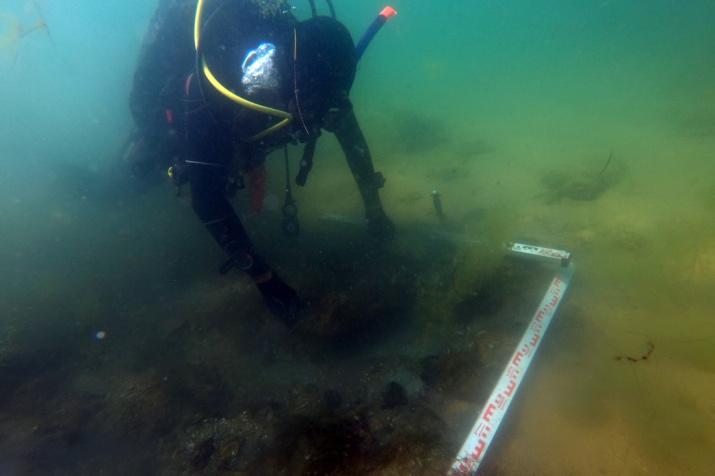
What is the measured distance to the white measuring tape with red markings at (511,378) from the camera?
7.97 feet

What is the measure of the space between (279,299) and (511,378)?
2.69 m

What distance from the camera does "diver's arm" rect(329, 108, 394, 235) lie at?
4.79 meters

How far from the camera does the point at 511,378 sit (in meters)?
2.88

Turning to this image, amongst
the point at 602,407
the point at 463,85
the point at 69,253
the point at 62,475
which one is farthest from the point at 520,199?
the point at 463,85

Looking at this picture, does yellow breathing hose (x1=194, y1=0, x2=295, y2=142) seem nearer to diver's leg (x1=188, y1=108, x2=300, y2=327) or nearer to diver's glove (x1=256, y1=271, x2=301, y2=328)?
diver's leg (x1=188, y1=108, x2=300, y2=327)

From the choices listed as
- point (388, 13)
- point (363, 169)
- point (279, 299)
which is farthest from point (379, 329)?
point (388, 13)

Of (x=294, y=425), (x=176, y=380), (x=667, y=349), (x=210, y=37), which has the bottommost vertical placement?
(x=176, y=380)

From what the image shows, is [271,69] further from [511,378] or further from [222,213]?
[511,378]

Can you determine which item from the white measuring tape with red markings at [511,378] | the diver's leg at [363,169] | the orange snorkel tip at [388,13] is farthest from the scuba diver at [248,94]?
the white measuring tape with red markings at [511,378]

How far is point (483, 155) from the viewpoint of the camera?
33.1 ft

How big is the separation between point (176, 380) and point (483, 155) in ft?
31.8

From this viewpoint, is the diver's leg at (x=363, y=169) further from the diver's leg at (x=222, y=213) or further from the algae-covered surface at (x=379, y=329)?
the diver's leg at (x=222, y=213)

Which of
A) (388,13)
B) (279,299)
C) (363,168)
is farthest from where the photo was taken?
(363,168)

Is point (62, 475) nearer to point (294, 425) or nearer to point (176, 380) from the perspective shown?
point (176, 380)
